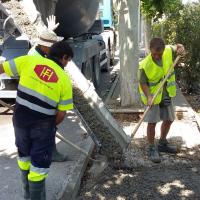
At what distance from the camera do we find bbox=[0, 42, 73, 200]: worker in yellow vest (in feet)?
11.9

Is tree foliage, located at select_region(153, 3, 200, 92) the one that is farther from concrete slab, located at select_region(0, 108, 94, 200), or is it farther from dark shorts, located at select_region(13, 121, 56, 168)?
dark shorts, located at select_region(13, 121, 56, 168)

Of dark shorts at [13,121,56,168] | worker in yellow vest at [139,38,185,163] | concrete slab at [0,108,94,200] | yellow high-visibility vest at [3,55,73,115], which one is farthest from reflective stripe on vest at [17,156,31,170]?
worker in yellow vest at [139,38,185,163]

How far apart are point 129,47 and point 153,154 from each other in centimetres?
309

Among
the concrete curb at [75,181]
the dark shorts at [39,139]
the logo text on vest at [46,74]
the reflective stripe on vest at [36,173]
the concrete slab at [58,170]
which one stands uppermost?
the logo text on vest at [46,74]

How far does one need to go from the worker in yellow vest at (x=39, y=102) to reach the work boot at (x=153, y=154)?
197cm

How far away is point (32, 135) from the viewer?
3.75 metres

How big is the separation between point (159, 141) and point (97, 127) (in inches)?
49.1

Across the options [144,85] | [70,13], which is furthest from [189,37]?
[144,85]

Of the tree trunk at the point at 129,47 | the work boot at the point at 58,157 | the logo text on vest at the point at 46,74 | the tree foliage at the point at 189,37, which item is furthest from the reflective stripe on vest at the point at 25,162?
the tree foliage at the point at 189,37

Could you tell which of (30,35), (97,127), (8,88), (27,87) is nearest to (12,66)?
(27,87)

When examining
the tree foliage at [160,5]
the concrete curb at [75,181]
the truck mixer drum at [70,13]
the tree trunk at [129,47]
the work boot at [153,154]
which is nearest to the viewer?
the concrete curb at [75,181]

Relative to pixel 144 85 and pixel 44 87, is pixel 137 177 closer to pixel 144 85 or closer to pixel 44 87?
pixel 144 85

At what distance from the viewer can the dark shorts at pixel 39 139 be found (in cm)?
374

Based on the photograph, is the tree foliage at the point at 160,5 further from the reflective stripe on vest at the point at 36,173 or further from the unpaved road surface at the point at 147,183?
the reflective stripe on vest at the point at 36,173
